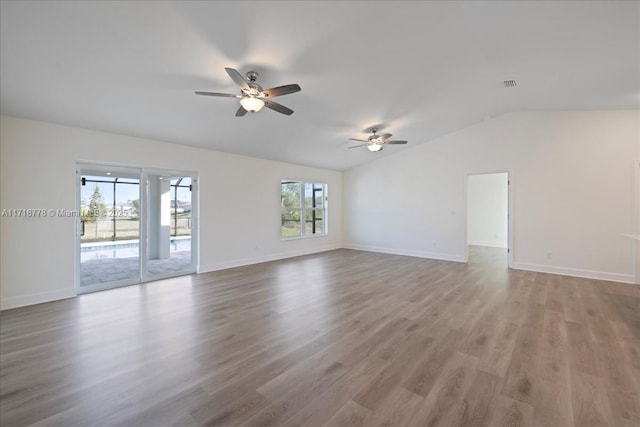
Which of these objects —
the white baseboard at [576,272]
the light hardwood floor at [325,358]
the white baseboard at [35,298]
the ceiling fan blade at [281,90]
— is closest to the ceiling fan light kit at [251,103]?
the ceiling fan blade at [281,90]

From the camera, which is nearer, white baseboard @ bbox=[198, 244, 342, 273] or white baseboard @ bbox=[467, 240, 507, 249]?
white baseboard @ bbox=[198, 244, 342, 273]

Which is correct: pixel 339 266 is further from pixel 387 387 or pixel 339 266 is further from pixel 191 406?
pixel 191 406

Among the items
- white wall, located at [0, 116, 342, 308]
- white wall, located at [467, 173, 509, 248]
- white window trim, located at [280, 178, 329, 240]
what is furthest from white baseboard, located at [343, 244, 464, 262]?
white wall, located at [0, 116, 342, 308]

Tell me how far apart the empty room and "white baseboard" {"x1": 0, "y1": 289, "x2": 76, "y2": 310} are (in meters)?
0.02

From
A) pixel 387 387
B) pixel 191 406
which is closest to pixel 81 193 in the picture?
pixel 191 406

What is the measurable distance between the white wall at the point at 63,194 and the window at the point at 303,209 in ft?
3.97

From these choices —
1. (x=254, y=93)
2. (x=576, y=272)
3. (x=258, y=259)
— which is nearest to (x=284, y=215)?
(x=258, y=259)

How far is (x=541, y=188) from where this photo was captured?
5.73 metres

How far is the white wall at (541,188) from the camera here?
5082mm

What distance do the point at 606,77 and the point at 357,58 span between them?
360 cm

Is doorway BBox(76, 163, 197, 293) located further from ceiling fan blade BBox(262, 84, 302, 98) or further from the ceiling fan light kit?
ceiling fan blade BBox(262, 84, 302, 98)

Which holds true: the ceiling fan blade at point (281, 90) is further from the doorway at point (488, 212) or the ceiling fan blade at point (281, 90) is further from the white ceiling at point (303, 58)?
the doorway at point (488, 212)

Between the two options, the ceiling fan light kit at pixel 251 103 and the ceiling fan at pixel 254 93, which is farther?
the ceiling fan light kit at pixel 251 103

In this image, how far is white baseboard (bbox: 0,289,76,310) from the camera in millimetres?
3635
